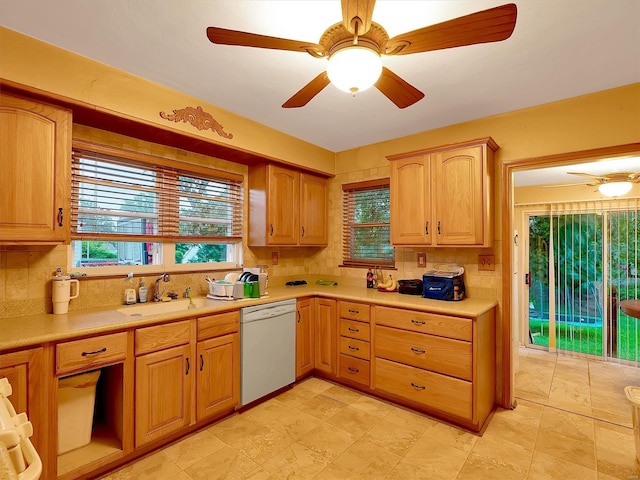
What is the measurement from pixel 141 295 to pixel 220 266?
836mm

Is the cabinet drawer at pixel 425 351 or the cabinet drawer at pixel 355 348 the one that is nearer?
the cabinet drawer at pixel 425 351

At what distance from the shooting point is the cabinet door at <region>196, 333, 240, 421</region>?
241cm

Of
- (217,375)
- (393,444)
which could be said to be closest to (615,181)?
(393,444)

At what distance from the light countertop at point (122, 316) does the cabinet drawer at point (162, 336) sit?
6 centimetres

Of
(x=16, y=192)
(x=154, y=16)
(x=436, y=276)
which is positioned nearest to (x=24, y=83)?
(x=16, y=192)

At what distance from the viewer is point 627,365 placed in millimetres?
3881

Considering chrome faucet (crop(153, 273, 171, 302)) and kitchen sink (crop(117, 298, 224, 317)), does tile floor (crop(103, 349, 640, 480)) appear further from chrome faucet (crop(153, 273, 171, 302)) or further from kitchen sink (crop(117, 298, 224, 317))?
chrome faucet (crop(153, 273, 171, 302))

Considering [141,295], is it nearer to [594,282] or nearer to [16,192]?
[16,192]

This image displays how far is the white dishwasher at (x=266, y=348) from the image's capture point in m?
2.70

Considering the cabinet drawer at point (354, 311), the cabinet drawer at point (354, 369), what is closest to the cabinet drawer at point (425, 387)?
the cabinet drawer at point (354, 369)

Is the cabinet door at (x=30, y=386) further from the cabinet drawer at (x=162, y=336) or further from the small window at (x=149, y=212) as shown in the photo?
the small window at (x=149, y=212)

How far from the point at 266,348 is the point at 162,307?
37.2 inches

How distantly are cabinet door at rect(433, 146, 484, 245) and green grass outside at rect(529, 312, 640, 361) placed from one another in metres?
2.87

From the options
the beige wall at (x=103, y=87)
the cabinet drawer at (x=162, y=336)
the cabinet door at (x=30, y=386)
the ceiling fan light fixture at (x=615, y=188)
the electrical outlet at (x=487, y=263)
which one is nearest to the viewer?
the cabinet door at (x=30, y=386)
